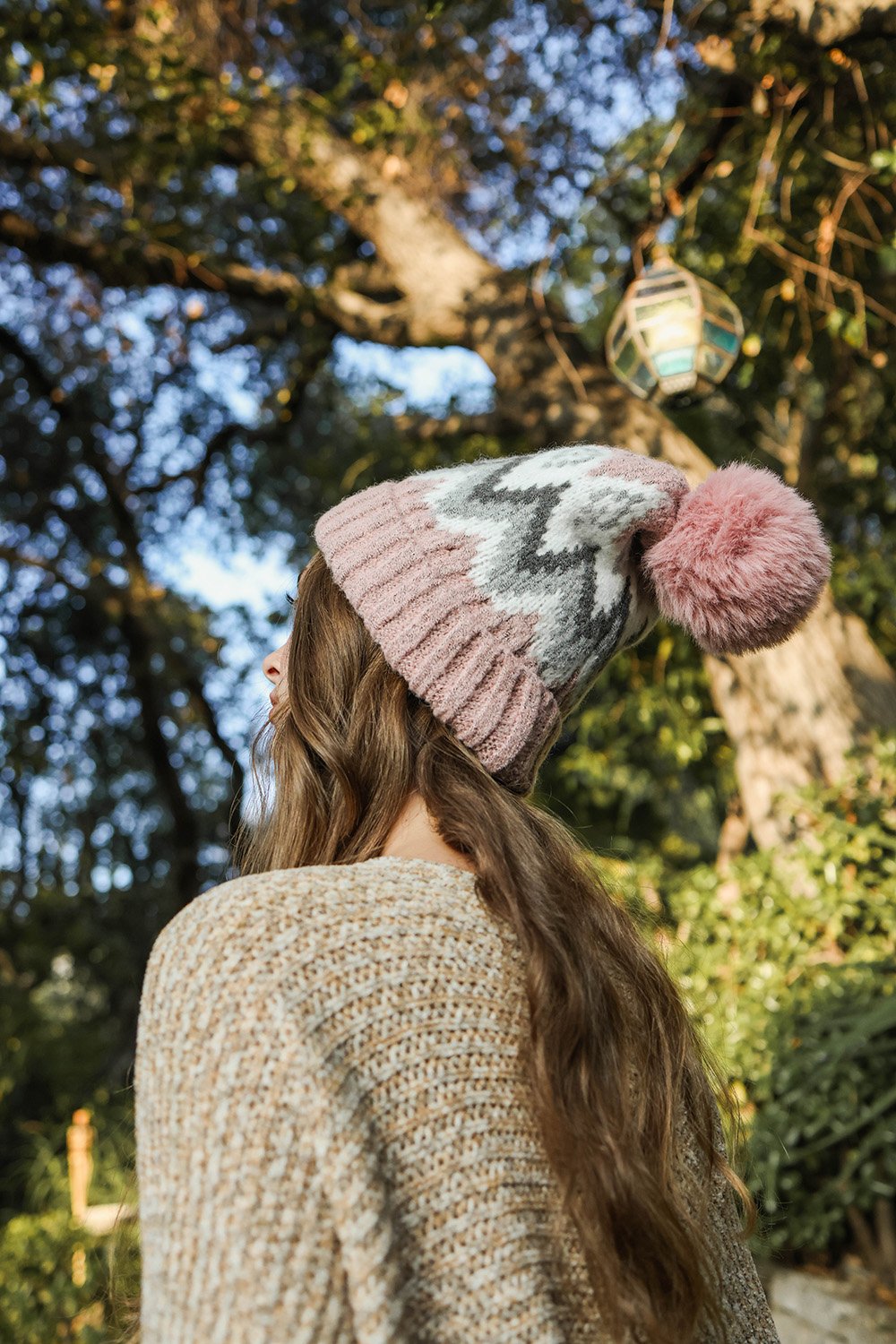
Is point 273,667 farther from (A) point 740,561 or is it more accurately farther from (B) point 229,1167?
(B) point 229,1167

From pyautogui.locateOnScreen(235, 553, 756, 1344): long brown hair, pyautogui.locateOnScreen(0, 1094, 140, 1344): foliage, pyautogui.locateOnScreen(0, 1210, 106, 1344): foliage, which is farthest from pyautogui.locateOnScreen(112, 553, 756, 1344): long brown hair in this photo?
pyautogui.locateOnScreen(0, 1210, 106, 1344): foliage

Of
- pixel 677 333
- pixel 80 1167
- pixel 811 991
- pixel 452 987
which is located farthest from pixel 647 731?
pixel 452 987

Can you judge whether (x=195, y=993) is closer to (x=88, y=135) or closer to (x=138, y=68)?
(x=138, y=68)

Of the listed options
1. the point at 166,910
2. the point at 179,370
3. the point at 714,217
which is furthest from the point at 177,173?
the point at 166,910

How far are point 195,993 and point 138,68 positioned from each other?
5.48 metres

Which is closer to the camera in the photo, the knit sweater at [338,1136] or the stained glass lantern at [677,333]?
the knit sweater at [338,1136]

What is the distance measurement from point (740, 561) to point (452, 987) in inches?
29.5

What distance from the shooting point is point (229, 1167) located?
3.54ft

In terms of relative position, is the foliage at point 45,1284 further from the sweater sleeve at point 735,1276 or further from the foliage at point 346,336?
the sweater sleeve at point 735,1276

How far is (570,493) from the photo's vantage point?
1.63m

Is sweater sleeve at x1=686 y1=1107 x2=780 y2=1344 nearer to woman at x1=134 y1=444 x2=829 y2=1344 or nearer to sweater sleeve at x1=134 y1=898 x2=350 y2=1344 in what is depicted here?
woman at x1=134 y1=444 x2=829 y2=1344

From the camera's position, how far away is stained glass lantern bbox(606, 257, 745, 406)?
408cm

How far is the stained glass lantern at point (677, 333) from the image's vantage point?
4.08 meters

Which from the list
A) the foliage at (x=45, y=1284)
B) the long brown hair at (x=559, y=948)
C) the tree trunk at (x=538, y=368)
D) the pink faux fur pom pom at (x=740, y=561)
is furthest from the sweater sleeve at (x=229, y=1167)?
the tree trunk at (x=538, y=368)
